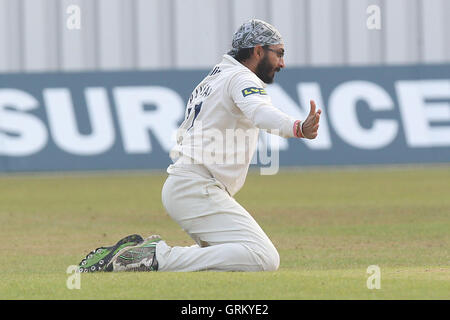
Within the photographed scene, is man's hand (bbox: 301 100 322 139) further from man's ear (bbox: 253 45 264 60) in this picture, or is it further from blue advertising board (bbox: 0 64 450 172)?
blue advertising board (bbox: 0 64 450 172)

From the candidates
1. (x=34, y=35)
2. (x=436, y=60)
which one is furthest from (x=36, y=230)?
(x=436, y=60)

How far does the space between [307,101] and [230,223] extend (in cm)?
1175

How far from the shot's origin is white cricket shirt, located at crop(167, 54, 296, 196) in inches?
294

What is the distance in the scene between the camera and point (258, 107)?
696 cm

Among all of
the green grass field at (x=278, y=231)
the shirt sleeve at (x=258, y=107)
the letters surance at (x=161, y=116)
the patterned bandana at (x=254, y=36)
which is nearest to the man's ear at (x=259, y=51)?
the patterned bandana at (x=254, y=36)

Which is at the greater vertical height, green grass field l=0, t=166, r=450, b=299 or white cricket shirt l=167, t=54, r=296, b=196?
white cricket shirt l=167, t=54, r=296, b=196

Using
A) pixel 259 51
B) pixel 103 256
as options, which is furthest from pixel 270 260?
pixel 259 51

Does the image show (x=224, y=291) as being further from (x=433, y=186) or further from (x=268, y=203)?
(x=433, y=186)

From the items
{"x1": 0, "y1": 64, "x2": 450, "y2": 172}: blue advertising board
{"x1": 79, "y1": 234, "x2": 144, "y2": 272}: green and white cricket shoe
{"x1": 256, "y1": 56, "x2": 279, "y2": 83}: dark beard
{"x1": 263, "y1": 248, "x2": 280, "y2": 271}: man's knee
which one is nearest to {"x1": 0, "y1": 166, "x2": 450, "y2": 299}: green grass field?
{"x1": 263, "y1": 248, "x2": 280, "y2": 271}: man's knee

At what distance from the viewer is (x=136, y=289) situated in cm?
645

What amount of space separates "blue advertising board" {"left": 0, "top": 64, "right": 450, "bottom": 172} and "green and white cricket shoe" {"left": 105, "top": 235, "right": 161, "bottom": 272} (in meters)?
11.3

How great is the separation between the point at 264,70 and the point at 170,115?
11.2 m

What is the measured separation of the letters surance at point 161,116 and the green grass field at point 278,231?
590mm

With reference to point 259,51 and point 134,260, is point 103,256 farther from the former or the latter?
point 259,51
